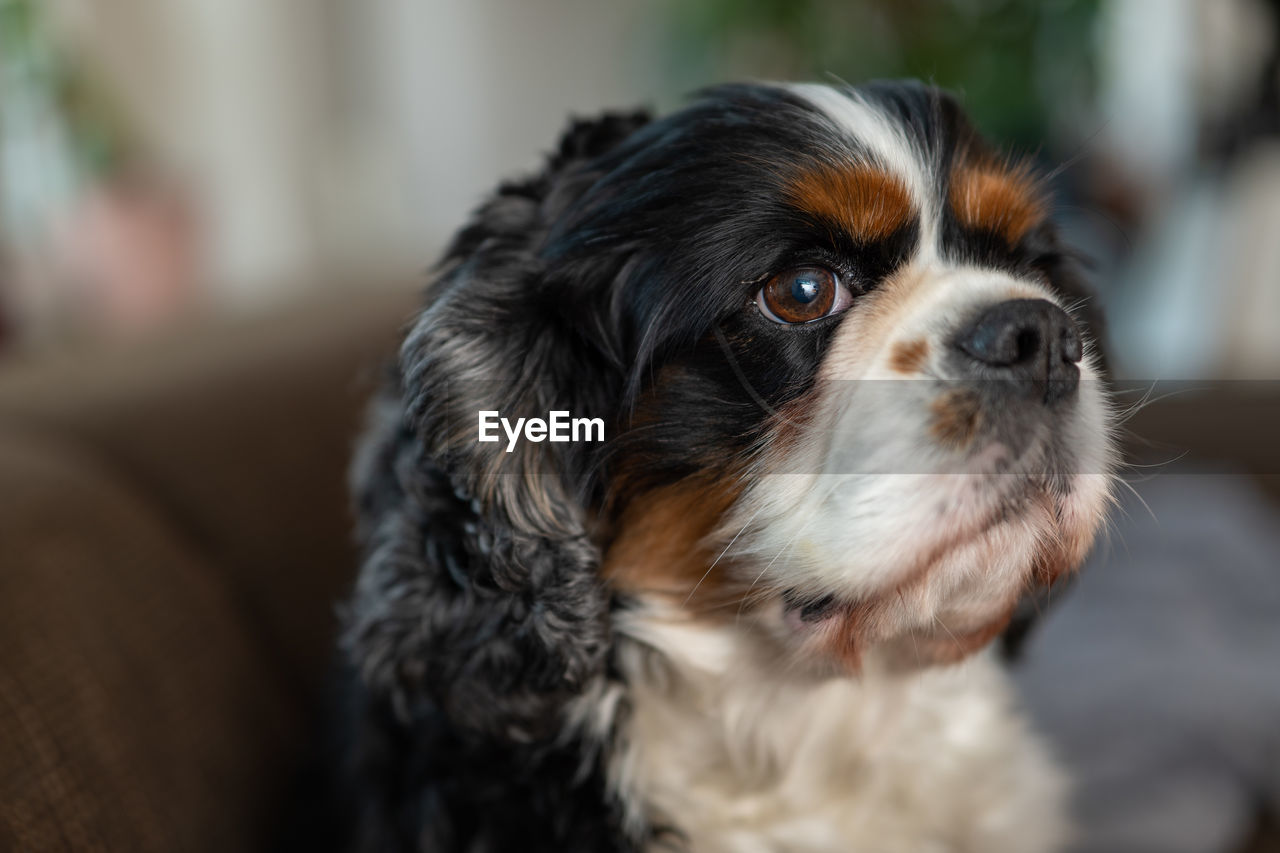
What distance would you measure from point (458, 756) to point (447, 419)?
394 millimetres

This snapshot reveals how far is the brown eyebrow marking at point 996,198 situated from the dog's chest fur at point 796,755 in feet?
1.69

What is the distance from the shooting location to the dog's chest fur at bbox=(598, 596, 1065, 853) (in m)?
1.11

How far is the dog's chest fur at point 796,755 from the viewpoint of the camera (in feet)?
3.65

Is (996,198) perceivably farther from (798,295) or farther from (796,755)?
(796,755)

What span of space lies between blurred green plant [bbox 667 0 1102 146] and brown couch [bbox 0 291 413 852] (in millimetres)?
2354

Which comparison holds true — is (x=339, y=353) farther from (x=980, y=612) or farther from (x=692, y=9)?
(x=692, y=9)

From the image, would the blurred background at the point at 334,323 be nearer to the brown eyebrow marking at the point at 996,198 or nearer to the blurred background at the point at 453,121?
the blurred background at the point at 453,121

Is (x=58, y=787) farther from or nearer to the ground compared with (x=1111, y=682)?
farther from the ground

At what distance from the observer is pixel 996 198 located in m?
1.08

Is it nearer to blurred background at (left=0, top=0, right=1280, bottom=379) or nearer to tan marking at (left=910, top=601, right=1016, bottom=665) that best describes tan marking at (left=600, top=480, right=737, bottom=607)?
tan marking at (left=910, top=601, right=1016, bottom=665)

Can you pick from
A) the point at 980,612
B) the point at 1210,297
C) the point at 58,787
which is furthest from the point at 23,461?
the point at 1210,297

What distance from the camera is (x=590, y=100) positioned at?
5.69 meters

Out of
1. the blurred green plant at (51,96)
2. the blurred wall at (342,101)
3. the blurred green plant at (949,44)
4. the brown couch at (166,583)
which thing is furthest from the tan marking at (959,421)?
the blurred wall at (342,101)

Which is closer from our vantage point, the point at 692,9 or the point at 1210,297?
the point at 692,9
